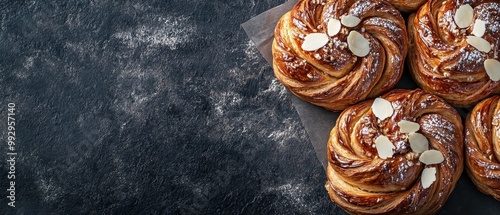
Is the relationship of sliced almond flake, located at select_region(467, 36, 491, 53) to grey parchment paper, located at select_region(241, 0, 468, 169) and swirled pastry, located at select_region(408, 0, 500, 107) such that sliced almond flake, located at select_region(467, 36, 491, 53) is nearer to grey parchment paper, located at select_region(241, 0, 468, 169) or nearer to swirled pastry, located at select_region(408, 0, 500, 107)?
swirled pastry, located at select_region(408, 0, 500, 107)

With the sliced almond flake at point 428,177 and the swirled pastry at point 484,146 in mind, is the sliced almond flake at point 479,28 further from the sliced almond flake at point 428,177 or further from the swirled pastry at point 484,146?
the sliced almond flake at point 428,177

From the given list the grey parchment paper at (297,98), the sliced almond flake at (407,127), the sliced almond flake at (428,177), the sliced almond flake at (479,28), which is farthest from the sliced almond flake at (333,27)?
the sliced almond flake at (428,177)

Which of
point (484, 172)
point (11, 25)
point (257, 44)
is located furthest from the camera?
point (11, 25)

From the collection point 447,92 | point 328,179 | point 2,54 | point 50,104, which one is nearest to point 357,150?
point 328,179

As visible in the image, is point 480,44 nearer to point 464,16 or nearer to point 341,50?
point 464,16

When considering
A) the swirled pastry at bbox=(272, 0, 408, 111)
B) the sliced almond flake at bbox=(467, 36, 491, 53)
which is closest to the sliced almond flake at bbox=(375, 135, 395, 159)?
the swirled pastry at bbox=(272, 0, 408, 111)

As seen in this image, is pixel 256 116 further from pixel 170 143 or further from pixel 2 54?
pixel 2 54

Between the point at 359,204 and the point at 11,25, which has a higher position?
the point at 11,25
